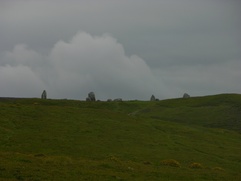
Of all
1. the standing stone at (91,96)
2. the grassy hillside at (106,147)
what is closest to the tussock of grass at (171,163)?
the grassy hillside at (106,147)

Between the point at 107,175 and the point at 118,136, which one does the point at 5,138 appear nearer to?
the point at 118,136

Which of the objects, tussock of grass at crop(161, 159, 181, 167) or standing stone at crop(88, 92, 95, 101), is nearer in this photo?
tussock of grass at crop(161, 159, 181, 167)

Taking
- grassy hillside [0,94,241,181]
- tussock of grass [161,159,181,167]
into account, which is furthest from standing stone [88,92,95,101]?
tussock of grass [161,159,181,167]

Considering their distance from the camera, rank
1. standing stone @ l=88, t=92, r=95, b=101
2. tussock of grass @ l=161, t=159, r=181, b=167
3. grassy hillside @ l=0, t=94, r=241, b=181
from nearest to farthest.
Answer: grassy hillside @ l=0, t=94, r=241, b=181
tussock of grass @ l=161, t=159, r=181, b=167
standing stone @ l=88, t=92, r=95, b=101

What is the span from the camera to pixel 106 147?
4916 cm

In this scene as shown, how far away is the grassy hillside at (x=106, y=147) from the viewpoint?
31913 millimetres

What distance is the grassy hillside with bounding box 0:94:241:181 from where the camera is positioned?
1256 inches

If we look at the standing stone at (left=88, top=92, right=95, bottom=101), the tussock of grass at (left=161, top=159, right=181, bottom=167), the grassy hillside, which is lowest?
the tussock of grass at (left=161, top=159, right=181, bottom=167)

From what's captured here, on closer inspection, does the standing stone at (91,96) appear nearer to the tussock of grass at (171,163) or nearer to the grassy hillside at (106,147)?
the grassy hillside at (106,147)

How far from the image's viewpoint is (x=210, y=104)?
11550 centimetres

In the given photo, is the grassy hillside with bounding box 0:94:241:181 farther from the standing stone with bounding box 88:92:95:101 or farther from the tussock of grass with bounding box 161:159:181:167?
the standing stone with bounding box 88:92:95:101

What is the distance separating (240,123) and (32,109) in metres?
50.5

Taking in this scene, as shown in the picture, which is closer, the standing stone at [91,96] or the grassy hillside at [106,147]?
the grassy hillside at [106,147]

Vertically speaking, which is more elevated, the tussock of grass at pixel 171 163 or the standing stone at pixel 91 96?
the standing stone at pixel 91 96
